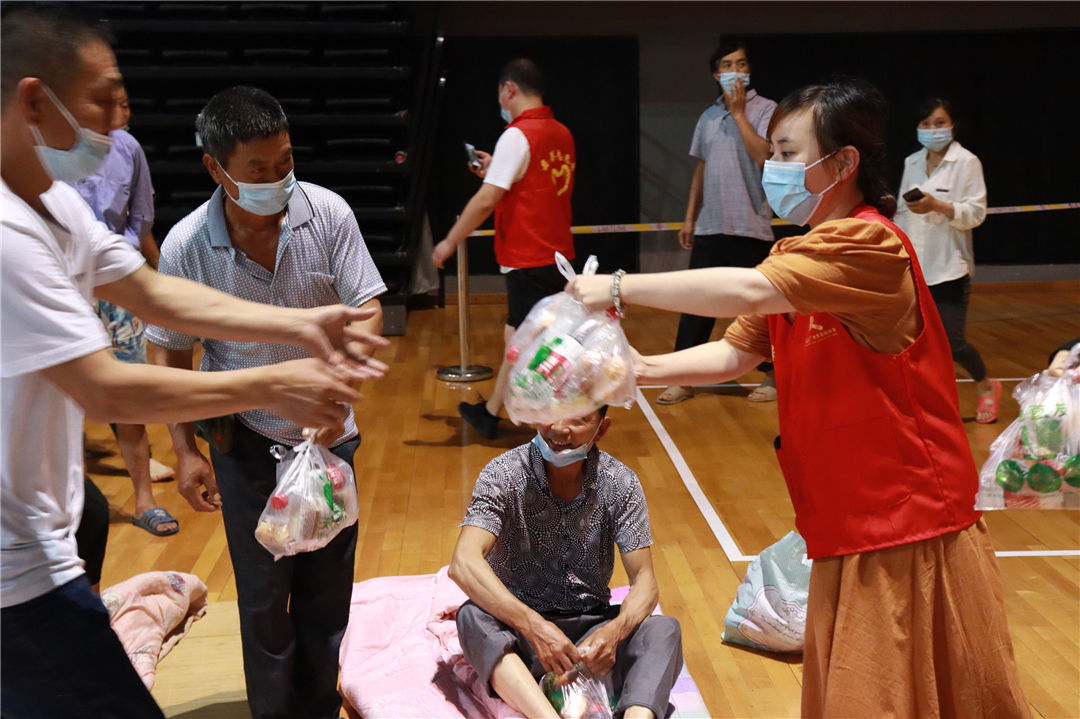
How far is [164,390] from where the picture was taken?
1.79m

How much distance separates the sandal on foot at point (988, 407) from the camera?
19.5 feet

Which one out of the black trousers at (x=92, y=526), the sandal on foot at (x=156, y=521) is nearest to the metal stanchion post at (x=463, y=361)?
the sandal on foot at (x=156, y=521)

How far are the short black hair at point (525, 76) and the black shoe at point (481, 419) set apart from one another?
177 cm

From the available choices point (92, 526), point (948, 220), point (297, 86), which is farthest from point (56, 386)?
point (297, 86)

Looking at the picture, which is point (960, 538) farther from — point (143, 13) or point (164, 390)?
point (143, 13)

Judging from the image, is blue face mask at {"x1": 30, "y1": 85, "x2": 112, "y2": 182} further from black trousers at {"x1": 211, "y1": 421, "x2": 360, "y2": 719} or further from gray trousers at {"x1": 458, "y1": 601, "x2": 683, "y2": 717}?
gray trousers at {"x1": 458, "y1": 601, "x2": 683, "y2": 717}

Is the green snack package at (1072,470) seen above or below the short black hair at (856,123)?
below

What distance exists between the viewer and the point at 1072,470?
2254 millimetres

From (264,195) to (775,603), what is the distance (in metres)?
2.06

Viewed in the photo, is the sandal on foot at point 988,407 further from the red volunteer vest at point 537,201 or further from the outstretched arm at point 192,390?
the outstretched arm at point 192,390

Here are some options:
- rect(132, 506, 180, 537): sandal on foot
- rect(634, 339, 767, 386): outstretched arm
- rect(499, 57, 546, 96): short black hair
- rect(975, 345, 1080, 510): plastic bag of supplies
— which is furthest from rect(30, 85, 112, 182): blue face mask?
rect(499, 57, 546, 96): short black hair

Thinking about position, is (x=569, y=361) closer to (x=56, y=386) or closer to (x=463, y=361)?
(x=56, y=386)

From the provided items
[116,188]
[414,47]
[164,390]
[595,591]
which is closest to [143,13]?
[414,47]

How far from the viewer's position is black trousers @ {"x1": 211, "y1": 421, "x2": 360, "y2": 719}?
2893 millimetres
